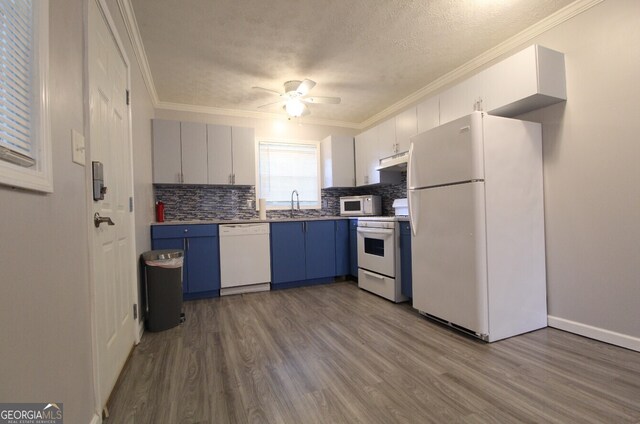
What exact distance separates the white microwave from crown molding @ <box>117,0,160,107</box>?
2.84 metres

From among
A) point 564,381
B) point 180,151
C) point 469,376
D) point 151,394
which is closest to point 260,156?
point 180,151

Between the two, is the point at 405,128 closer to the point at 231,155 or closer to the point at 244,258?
the point at 231,155

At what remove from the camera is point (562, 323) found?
2.25 meters

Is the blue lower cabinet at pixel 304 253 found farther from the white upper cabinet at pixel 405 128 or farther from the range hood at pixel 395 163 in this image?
the white upper cabinet at pixel 405 128

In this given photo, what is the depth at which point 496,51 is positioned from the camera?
2.73m

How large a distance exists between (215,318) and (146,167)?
5.65ft

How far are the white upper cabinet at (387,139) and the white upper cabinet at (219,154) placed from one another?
200 centimetres

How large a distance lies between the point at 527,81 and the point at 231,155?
319 centimetres

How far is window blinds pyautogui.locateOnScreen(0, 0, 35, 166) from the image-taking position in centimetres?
71

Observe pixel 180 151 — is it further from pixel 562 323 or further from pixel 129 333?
pixel 562 323

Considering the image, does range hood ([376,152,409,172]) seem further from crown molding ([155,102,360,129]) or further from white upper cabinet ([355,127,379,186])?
crown molding ([155,102,360,129])

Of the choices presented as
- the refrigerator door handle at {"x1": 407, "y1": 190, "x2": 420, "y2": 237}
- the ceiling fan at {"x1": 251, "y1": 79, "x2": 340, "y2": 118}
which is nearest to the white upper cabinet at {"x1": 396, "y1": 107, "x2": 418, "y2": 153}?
the ceiling fan at {"x1": 251, "y1": 79, "x2": 340, "y2": 118}

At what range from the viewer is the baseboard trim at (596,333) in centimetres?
190

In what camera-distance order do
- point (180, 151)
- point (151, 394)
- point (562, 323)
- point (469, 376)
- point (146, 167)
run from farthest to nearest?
point (180, 151) → point (146, 167) → point (562, 323) → point (469, 376) → point (151, 394)
